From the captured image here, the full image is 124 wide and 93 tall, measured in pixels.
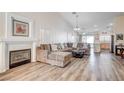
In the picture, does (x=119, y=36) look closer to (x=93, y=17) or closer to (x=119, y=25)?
(x=119, y=25)

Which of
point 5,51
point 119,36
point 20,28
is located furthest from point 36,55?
point 119,36

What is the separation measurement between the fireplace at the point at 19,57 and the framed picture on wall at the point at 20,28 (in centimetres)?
78

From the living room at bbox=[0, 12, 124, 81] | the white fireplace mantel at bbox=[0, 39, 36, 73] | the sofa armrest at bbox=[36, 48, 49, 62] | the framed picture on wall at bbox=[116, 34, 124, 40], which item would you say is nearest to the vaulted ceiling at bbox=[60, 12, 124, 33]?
the framed picture on wall at bbox=[116, 34, 124, 40]

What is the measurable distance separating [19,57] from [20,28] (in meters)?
1.29

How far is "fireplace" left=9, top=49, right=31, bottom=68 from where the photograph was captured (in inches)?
214

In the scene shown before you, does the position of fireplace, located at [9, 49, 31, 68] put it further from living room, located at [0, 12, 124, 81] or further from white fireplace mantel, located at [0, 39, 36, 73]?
white fireplace mantel, located at [0, 39, 36, 73]

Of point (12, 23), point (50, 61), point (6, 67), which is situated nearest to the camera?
point (6, 67)

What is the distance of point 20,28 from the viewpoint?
5988 mm
